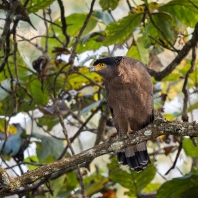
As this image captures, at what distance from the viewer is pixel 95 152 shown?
277 cm

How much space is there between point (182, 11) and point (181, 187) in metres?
1.24

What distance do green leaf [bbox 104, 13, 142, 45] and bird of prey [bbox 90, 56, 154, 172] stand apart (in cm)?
20

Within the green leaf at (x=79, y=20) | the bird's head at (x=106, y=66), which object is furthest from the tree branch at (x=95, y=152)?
the green leaf at (x=79, y=20)

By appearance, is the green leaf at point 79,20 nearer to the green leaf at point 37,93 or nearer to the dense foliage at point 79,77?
the dense foliage at point 79,77

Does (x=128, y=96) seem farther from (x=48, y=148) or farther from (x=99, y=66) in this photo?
(x=48, y=148)

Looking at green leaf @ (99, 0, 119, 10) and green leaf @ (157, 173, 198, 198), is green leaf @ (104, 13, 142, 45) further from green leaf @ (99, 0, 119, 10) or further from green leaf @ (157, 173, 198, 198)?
green leaf @ (157, 173, 198, 198)

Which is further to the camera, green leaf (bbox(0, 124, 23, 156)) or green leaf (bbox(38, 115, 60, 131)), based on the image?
green leaf (bbox(38, 115, 60, 131))

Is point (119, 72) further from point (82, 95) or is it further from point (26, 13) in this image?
point (82, 95)

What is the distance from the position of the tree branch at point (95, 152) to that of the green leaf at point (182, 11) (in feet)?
3.45

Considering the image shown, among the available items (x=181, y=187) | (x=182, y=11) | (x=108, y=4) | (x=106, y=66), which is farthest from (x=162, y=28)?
A: (x=181, y=187)

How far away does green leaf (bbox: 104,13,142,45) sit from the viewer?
12.0 feet

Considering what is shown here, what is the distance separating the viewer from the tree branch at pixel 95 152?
2.58 metres

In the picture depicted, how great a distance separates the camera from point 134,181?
13.2 ft

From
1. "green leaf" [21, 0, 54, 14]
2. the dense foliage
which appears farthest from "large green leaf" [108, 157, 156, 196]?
"green leaf" [21, 0, 54, 14]
